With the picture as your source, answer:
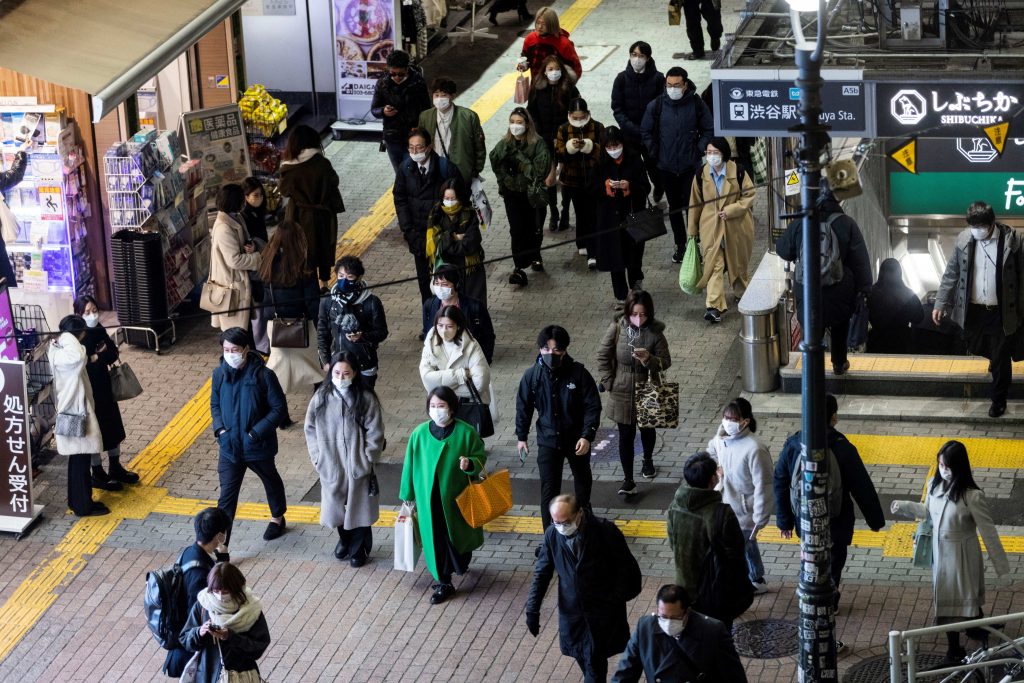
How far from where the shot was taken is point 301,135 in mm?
16922

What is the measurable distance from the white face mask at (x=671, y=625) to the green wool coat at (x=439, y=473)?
2.95 meters

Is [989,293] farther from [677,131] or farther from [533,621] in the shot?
[533,621]

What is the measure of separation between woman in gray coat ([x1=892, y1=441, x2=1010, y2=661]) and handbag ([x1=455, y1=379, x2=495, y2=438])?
3.50 m

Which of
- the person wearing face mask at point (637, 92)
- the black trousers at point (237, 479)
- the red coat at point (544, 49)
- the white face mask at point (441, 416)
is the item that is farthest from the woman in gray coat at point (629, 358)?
the red coat at point (544, 49)

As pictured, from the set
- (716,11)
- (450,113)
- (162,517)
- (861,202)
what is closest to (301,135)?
(450,113)

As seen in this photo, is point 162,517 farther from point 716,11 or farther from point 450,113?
point 716,11

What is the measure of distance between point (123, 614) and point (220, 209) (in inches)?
170

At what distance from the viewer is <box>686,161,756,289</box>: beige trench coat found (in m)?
16.0

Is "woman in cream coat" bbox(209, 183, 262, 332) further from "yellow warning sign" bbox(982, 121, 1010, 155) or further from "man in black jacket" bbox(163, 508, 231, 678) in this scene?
"yellow warning sign" bbox(982, 121, 1010, 155)

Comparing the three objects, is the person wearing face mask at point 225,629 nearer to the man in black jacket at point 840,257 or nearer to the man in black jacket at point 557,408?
the man in black jacket at point 557,408

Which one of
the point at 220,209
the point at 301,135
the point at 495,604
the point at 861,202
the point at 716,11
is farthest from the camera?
the point at 716,11

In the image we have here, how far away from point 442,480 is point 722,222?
206 inches

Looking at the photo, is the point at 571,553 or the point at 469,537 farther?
the point at 469,537

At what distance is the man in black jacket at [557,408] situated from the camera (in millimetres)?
12297
